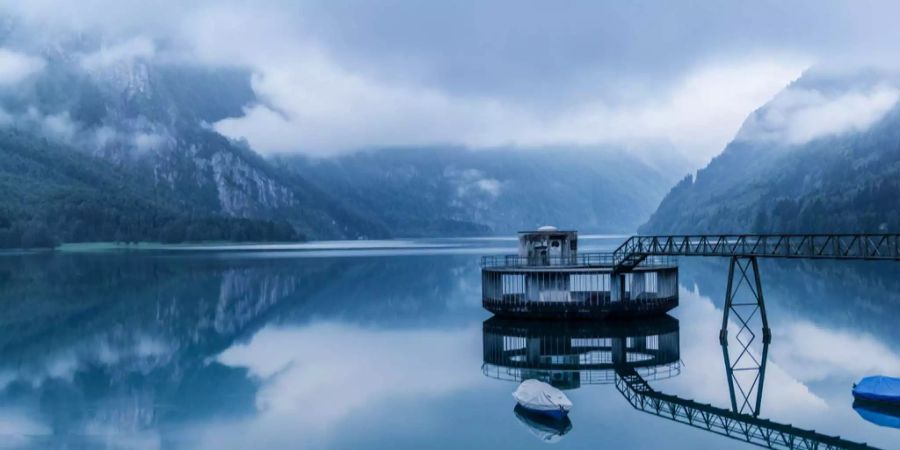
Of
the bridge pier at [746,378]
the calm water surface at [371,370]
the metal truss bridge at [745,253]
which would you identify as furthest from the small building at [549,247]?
the bridge pier at [746,378]

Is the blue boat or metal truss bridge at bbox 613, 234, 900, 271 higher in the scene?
metal truss bridge at bbox 613, 234, 900, 271

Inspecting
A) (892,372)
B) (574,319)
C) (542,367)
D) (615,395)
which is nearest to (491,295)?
(574,319)

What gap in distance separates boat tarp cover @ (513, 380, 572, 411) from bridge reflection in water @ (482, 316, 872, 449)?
0.90 meters

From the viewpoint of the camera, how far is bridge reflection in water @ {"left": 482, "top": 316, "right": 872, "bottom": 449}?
41.1 m

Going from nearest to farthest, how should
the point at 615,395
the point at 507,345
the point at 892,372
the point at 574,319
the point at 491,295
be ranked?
the point at 615,395 → the point at 892,372 → the point at 507,345 → the point at 574,319 → the point at 491,295

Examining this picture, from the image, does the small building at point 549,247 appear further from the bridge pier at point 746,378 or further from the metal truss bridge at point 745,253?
the bridge pier at point 746,378

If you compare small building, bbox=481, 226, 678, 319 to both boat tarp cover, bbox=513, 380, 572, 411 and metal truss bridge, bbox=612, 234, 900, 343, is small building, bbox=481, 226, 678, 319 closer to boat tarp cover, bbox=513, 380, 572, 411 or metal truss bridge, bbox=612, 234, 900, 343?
metal truss bridge, bbox=612, 234, 900, 343

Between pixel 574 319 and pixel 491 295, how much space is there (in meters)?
9.41

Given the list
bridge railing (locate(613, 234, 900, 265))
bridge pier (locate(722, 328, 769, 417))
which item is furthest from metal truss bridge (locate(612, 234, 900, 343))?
bridge pier (locate(722, 328, 769, 417))

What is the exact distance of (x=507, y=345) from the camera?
6588 cm

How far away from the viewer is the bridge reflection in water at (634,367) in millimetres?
41125

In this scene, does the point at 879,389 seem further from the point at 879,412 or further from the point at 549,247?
the point at 549,247

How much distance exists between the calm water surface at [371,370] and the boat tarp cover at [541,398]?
1.05 meters

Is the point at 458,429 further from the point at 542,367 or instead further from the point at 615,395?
the point at 542,367
